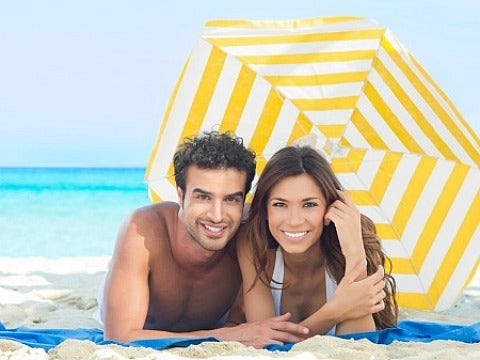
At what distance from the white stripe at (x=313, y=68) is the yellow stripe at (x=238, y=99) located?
5cm

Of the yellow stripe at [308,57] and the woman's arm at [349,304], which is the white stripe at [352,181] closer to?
the yellow stripe at [308,57]

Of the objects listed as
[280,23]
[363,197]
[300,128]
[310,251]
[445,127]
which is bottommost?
[310,251]

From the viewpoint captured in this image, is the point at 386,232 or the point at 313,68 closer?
the point at 313,68

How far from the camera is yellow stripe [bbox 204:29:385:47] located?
4320 mm

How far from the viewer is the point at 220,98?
444cm

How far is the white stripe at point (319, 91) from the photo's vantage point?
4.34 m

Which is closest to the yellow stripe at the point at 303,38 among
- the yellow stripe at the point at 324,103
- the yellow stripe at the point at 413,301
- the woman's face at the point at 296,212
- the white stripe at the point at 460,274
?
the yellow stripe at the point at 324,103

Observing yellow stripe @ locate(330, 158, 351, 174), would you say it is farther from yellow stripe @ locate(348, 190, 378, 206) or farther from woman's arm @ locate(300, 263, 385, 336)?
woman's arm @ locate(300, 263, 385, 336)

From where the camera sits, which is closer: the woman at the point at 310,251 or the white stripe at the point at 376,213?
the woman at the point at 310,251

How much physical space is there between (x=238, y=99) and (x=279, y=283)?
1142 mm

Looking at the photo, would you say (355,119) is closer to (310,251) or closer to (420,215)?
(420,215)

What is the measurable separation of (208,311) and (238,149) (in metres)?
0.96

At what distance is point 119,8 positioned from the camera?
79.2ft

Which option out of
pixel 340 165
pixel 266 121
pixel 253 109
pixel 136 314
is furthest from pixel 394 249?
pixel 136 314
